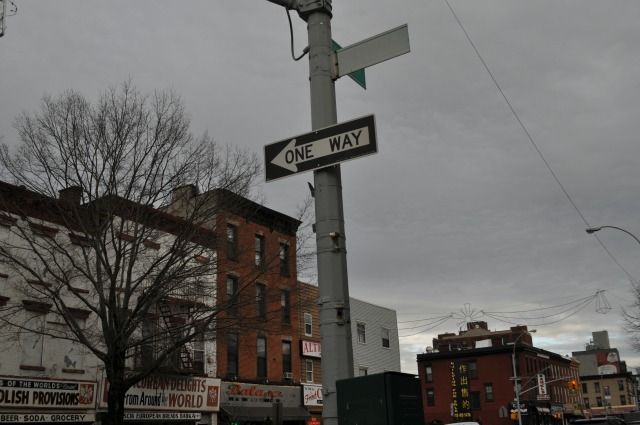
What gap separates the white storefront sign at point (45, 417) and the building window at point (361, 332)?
71.7ft

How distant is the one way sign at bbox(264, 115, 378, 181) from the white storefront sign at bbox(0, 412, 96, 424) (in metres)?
19.9

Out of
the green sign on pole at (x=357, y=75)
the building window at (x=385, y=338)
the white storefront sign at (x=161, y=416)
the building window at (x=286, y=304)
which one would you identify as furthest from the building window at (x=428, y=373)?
the green sign on pole at (x=357, y=75)

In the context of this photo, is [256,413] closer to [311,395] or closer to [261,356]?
[261,356]

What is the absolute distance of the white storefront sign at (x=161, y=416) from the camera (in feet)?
86.2

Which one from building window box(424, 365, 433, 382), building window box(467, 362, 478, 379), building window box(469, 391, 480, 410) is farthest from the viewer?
building window box(424, 365, 433, 382)

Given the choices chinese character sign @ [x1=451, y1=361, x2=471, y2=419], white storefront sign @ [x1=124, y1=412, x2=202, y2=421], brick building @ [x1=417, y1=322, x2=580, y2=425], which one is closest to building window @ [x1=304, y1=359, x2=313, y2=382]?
white storefront sign @ [x1=124, y1=412, x2=202, y2=421]

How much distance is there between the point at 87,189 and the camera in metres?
19.8

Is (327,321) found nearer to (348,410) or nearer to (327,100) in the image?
(348,410)

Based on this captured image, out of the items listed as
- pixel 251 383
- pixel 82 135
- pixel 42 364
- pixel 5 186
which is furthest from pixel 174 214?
pixel 251 383

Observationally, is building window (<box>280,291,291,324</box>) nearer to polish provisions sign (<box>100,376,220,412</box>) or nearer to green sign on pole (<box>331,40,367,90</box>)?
polish provisions sign (<box>100,376,220,412</box>)

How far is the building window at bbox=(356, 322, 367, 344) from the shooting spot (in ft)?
144

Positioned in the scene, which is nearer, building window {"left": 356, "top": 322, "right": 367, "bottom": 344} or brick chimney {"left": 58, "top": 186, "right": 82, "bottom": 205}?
brick chimney {"left": 58, "top": 186, "right": 82, "bottom": 205}

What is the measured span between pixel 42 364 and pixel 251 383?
40.3ft

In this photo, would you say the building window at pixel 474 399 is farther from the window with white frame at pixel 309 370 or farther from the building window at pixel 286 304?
the building window at pixel 286 304
